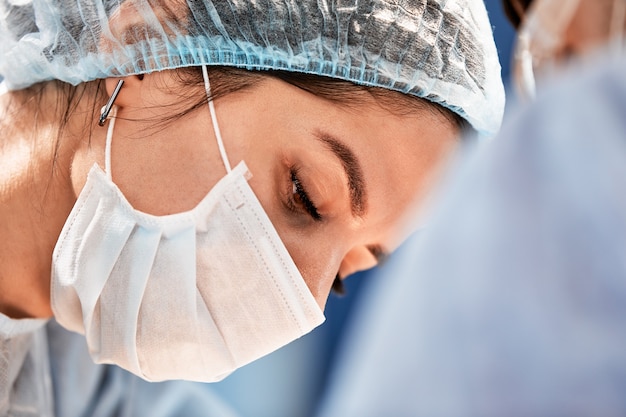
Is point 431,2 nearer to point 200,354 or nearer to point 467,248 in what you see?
point 200,354

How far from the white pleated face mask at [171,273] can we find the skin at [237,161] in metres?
0.02

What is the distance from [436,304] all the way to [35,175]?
0.88 m

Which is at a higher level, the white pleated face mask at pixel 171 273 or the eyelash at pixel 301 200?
the eyelash at pixel 301 200

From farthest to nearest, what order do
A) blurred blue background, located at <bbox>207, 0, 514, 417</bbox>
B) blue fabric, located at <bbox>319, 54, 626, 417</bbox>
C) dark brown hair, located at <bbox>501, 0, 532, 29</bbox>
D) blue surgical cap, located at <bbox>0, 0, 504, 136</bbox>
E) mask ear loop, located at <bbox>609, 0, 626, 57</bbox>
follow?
blurred blue background, located at <bbox>207, 0, 514, 417</bbox> → dark brown hair, located at <bbox>501, 0, 532, 29</bbox> → mask ear loop, located at <bbox>609, 0, 626, 57</bbox> → blue surgical cap, located at <bbox>0, 0, 504, 136</bbox> → blue fabric, located at <bbox>319, 54, 626, 417</bbox>

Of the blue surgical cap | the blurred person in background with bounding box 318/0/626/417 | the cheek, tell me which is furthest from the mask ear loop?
the blurred person in background with bounding box 318/0/626/417

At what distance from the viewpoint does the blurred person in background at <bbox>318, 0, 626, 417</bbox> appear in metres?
0.33

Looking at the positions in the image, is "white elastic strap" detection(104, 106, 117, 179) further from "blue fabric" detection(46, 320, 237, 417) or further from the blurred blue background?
the blurred blue background

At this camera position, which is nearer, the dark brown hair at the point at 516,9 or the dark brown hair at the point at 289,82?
the dark brown hair at the point at 289,82

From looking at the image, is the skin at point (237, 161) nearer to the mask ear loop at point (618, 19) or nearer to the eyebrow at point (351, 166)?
the eyebrow at point (351, 166)

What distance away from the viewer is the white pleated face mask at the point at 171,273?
1.04 m

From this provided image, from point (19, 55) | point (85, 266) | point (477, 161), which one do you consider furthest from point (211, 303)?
point (477, 161)

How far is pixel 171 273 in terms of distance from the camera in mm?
1044

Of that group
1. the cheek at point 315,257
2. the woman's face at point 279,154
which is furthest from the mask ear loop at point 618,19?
the cheek at point 315,257

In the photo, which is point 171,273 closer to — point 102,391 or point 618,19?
point 102,391
